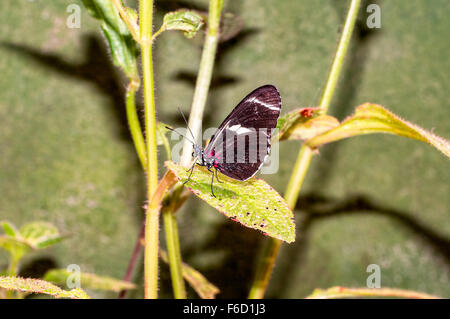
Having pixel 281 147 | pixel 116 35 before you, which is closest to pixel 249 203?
pixel 116 35

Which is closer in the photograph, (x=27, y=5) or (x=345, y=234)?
(x=27, y=5)

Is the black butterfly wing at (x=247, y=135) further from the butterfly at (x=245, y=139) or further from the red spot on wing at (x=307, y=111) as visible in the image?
the red spot on wing at (x=307, y=111)

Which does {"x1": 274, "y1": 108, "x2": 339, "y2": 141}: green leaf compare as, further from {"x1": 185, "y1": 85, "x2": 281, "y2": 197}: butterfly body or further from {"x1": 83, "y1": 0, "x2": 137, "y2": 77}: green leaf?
{"x1": 83, "y1": 0, "x2": 137, "y2": 77}: green leaf

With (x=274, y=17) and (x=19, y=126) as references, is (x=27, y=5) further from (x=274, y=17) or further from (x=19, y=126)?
(x=274, y=17)

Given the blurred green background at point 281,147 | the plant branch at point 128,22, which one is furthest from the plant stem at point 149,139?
the blurred green background at point 281,147

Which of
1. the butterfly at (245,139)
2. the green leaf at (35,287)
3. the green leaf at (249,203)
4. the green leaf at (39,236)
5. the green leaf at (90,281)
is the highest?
the butterfly at (245,139)

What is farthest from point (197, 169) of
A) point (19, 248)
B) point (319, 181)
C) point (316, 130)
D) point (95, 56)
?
point (319, 181)

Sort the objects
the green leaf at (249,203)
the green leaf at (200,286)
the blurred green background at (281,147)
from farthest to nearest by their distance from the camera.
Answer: the blurred green background at (281,147) < the green leaf at (200,286) < the green leaf at (249,203)
